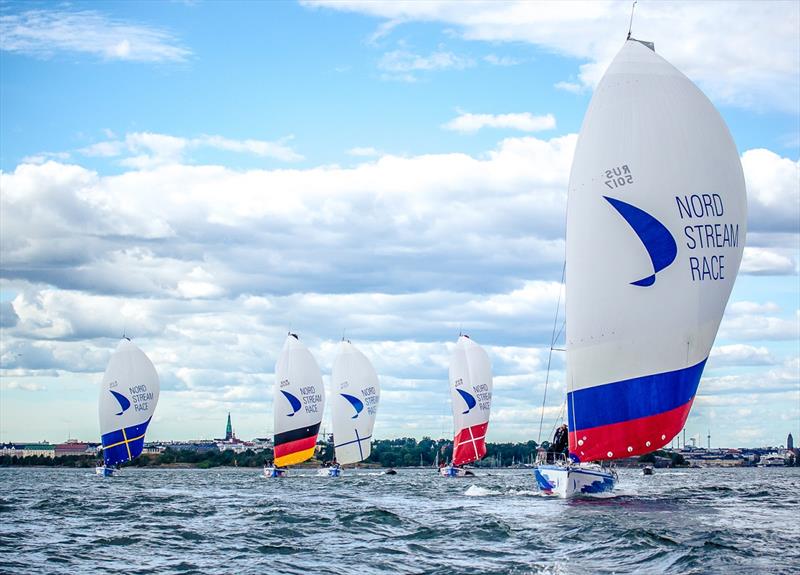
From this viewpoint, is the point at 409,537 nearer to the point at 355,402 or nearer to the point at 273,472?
the point at 355,402

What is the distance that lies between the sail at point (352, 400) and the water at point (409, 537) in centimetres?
4406

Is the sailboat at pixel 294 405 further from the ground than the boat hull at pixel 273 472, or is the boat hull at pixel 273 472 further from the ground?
the sailboat at pixel 294 405

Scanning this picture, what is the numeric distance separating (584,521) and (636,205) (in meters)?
11.0

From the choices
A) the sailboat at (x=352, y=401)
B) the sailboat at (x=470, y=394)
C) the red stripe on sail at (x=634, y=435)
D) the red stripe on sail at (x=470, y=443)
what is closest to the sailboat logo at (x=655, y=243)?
the red stripe on sail at (x=634, y=435)

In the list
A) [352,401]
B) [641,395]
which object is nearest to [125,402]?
[352,401]

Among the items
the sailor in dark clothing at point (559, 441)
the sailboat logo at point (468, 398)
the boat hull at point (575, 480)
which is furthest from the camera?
the sailboat logo at point (468, 398)

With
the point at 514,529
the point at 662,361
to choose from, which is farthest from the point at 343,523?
the point at 662,361

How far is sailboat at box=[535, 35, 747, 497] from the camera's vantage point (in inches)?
1414

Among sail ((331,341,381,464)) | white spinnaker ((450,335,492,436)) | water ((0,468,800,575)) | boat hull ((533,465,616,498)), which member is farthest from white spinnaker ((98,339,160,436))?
boat hull ((533,465,616,498))

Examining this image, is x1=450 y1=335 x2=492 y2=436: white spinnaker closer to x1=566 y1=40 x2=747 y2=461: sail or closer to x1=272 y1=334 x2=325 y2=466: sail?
x1=272 y1=334 x2=325 y2=466: sail

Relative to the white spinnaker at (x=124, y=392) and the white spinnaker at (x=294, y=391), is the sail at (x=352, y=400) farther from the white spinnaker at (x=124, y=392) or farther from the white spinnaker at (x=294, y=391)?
the white spinnaker at (x=124, y=392)

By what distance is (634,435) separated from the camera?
120ft

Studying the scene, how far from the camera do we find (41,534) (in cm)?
2988

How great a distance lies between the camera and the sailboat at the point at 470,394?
82.4 meters
